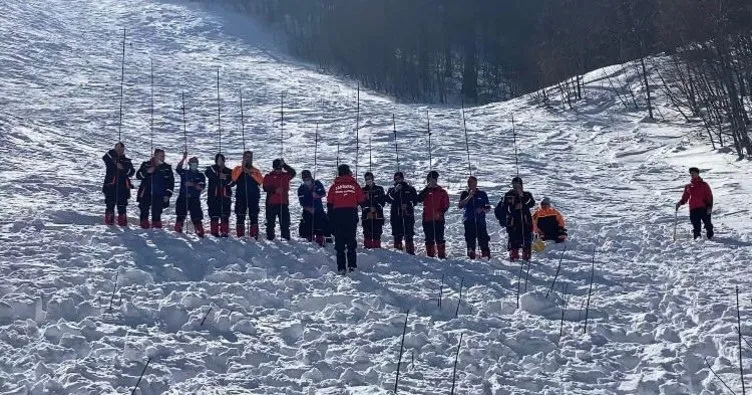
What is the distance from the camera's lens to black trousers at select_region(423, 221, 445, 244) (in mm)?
15656

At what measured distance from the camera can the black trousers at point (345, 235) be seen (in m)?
13.8

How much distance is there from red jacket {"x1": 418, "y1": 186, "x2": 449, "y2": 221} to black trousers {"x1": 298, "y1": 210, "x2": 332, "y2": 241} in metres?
1.67

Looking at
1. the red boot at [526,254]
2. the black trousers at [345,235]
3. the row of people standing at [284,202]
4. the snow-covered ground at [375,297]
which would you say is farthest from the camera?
the row of people standing at [284,202]

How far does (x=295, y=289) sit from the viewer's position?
1252cm

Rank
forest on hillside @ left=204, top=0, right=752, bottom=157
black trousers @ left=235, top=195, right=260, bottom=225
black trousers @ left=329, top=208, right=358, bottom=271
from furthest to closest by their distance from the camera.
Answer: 1. forest on hillside @ left=204, top=0, right=752, bottom=157
2. black trousers @ left=235, top=195, right=260, bottom=225
3. black trousers @ left=329, top=208, right=358, bottom=271

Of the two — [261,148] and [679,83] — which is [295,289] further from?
[679,83]

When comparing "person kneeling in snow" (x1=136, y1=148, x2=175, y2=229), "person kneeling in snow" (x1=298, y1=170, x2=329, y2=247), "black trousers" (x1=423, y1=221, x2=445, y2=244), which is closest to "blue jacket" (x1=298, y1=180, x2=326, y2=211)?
"person kneeling in snow" (x1=298, y1=170, x2=329, y2=247)

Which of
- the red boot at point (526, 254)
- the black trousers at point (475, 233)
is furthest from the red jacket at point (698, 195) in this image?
the black trousers at point (475, 233)

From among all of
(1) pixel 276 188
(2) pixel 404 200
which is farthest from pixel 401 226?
(1) pixel 276 188

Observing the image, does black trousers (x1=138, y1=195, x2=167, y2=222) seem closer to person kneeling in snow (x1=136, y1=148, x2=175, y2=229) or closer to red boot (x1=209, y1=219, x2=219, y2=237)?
person kneeling in snow (x1=136, y1=148, x2=175, y2=229)

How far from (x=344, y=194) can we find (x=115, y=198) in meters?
4.39

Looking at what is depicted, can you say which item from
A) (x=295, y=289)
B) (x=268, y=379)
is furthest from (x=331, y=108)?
(x=268, y=379)

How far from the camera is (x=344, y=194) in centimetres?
1397

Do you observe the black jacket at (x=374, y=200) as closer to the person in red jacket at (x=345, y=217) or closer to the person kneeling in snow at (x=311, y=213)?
the person kneeling in snow at (x=311, y=213)
